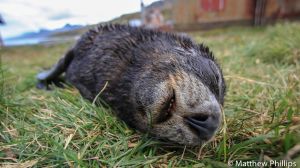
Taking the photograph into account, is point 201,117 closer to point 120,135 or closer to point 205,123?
point 205,123

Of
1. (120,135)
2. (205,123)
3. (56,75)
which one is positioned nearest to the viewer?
(205,123)

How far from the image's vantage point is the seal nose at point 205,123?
1.98m

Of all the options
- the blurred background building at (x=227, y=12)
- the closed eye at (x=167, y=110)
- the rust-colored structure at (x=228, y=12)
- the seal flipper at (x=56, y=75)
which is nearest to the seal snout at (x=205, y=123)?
the closed eye at (x=167, y=110)

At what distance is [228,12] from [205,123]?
9.29m

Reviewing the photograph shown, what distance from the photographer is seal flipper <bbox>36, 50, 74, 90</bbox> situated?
4.06m

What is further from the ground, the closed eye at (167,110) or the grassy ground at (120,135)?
the closed eye at (167,110)

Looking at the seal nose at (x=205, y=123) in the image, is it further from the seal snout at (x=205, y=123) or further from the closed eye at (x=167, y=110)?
the closed eye at (x=167, y=110)

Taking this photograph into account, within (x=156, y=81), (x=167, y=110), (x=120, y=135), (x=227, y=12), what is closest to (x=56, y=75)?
(x=120, y=135)

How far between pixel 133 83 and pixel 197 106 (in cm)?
67

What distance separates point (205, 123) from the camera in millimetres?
1974

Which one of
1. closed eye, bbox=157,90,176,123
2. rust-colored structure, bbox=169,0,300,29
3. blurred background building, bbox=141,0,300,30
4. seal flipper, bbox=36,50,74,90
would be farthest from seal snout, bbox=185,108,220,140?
rust-colored structure, bbox=169,0,300,29

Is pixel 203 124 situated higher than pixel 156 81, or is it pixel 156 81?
pixel 156 81

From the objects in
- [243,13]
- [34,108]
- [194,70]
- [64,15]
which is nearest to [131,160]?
[194,70]

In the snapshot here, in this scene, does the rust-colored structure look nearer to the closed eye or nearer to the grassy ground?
the grassy ground
